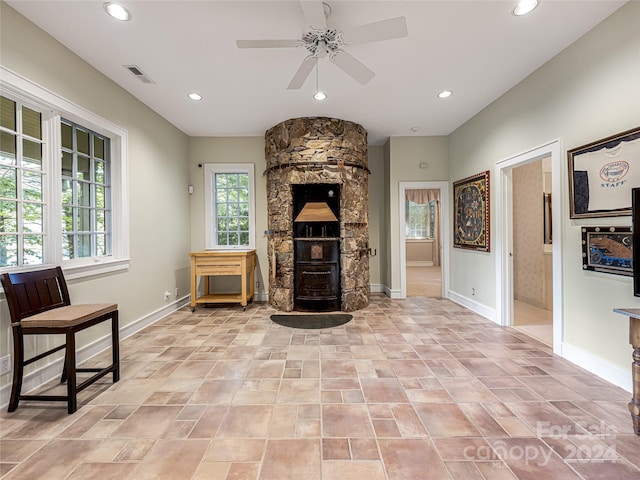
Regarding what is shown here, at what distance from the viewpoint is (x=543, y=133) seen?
2934 mm

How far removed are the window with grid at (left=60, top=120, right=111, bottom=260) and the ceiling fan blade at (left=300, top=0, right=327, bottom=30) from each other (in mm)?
2535

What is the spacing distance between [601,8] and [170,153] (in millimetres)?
5037

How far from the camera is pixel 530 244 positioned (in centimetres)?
465

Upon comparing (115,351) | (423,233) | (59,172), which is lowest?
(115,351)

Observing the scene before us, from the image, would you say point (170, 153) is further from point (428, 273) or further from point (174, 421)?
point (428, 273)

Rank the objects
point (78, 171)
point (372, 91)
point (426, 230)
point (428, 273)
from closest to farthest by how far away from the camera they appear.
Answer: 1. point (78, 171)
2. point (372, 91)
3. point (428, 273)
4. point (426, 230)

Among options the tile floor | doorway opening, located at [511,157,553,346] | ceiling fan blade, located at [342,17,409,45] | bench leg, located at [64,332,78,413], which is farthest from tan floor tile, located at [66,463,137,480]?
doorway opening, located at [511,157,553,346]

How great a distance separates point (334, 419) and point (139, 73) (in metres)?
3.73

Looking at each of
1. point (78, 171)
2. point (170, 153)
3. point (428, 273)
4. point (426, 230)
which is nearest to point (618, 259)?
point (78, 171)

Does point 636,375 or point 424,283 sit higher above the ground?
point 636,375

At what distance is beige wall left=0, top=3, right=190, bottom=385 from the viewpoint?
2.25 meters

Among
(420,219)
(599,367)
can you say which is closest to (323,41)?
(599,367)

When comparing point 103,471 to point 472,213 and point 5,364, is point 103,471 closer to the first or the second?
point 5,364

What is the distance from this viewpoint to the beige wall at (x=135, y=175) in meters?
2.25
